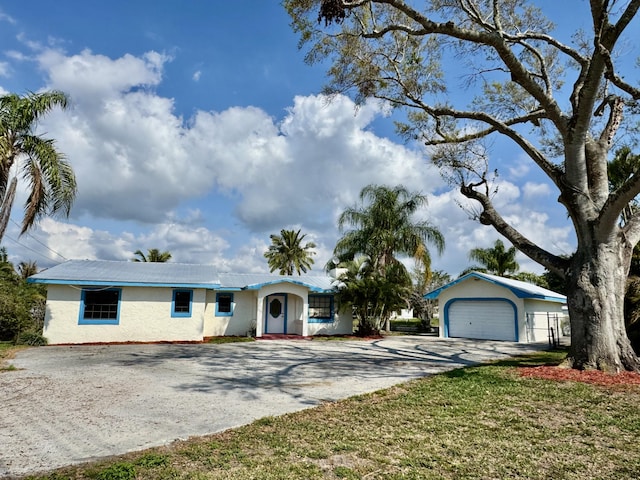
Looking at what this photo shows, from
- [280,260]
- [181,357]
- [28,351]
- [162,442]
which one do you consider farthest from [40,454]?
[280,260]

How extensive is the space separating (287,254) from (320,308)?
24.3 meters

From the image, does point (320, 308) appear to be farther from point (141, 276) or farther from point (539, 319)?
point (539, 319)

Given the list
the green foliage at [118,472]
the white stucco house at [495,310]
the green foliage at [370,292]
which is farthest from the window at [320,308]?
the green foliage at [118,472]

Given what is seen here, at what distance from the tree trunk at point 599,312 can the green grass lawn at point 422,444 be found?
8.16 ft

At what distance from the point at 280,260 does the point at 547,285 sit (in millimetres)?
27028

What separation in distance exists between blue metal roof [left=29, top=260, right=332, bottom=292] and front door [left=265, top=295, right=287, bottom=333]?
1362mm

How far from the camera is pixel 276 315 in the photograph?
2039cm

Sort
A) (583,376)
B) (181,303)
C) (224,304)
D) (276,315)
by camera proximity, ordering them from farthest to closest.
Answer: (276,315) < (224,304) < (181,303) < (583,376)

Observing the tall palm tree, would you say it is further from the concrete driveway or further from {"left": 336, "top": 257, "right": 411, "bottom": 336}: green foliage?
the concrete driveway

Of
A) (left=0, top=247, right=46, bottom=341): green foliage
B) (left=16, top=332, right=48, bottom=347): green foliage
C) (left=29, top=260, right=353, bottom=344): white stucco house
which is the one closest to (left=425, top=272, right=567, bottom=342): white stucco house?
(left=29, top=260, right=353, bottom=344): white stucco house

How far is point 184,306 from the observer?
17.0 metres

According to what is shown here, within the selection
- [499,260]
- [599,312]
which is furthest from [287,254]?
[599,312]

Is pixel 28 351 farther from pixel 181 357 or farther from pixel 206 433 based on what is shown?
pixel 206 433

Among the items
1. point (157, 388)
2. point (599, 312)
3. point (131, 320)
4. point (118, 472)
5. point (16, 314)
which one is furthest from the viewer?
point (131, 320)
